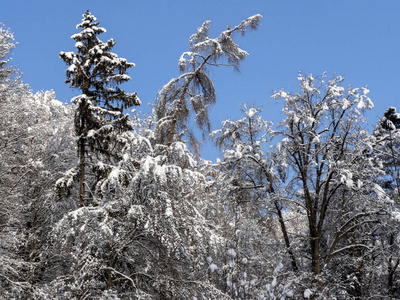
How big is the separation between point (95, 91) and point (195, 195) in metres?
4.76

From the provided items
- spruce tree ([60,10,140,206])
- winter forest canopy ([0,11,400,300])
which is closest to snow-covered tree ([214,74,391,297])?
winter forest canopy ([0,11,400,300])

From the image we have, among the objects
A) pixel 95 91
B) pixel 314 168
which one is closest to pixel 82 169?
pixel 95 91

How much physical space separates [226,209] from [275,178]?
2110mm

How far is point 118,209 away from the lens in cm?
999

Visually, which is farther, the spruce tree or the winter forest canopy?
the spruce tree

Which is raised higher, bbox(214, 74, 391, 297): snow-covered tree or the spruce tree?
the spruce tree

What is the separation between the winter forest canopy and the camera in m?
9.91

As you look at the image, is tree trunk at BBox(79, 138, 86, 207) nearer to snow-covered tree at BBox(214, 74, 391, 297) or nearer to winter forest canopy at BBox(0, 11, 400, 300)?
winter forest canopy at BBox(0, 11, 400, 300)

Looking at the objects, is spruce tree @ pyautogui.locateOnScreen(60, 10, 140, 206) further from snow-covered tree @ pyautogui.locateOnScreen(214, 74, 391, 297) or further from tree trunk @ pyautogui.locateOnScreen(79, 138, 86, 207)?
snow-covered tree @ pyautogui.locateOnScreen(214, 74, 391, 297)

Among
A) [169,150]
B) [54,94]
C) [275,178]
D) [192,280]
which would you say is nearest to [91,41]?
[169,150]

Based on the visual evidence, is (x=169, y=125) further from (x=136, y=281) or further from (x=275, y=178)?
(x=136, y=281)

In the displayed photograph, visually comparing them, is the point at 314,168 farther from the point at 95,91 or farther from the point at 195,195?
the point at 95,91

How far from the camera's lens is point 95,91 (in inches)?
507

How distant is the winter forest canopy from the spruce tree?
0.04 m
